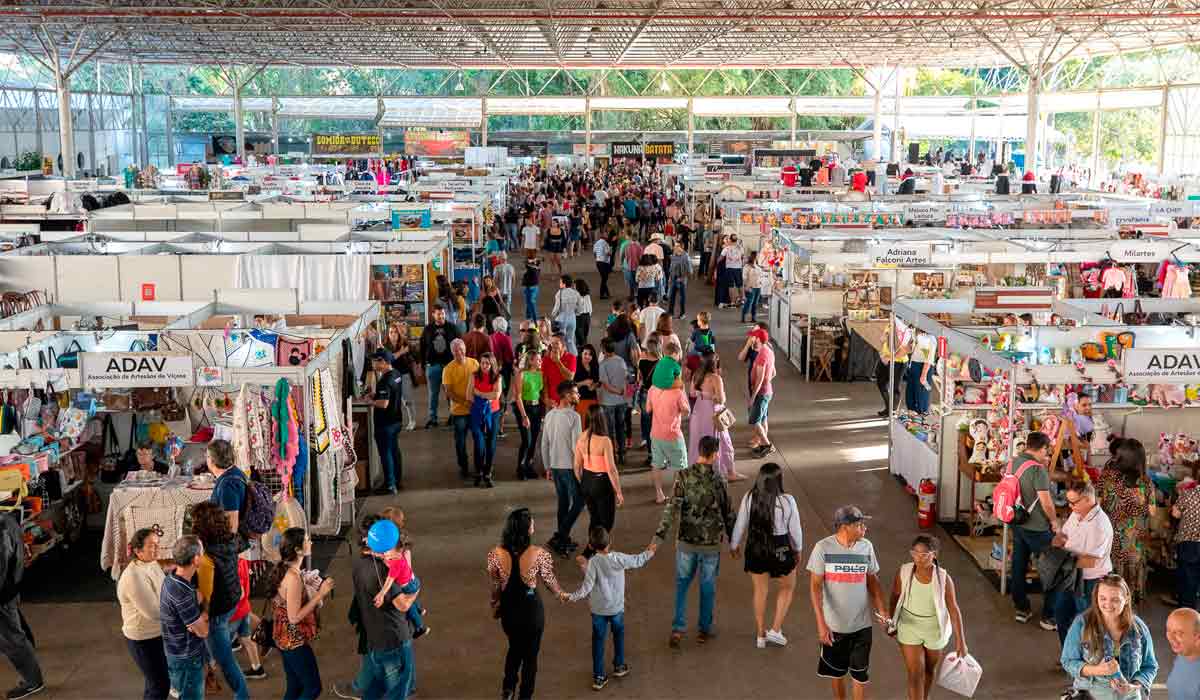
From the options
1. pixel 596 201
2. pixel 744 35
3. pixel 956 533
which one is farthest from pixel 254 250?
pixel 744 35

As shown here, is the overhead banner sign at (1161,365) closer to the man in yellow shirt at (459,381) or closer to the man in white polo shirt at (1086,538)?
the man in white polo shirt at (1086,538)

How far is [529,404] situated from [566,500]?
2.14m

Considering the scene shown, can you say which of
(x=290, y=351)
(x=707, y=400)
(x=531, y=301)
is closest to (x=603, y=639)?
(x=707, y=400)

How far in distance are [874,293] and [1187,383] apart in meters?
8.05

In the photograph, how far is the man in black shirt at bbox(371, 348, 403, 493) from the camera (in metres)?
10.5

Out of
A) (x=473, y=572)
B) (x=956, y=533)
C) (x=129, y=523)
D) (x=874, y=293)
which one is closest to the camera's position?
(x=129, y=523)

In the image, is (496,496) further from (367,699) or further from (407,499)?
(367,699)

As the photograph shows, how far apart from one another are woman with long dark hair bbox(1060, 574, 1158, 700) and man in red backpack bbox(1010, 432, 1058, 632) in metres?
2.38

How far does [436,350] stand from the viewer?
43.2 feet

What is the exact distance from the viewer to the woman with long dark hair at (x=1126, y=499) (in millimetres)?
8016

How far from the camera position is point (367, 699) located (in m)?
6.35

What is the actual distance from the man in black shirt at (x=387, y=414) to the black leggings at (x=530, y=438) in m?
1.17

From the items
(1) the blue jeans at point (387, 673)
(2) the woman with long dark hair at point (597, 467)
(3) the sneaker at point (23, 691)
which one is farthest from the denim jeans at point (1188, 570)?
(3) the sneaker at point (23, 691)

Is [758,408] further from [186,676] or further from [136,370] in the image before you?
[186,676]
